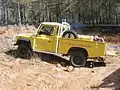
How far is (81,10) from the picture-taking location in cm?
4272

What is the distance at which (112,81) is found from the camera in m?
13.9

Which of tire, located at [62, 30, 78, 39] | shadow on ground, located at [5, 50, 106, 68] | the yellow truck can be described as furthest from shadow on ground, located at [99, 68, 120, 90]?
tire, located at [62, 30, 78, 39]

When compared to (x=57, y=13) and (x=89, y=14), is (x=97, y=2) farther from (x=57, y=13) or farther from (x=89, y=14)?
(x=57, y=13)

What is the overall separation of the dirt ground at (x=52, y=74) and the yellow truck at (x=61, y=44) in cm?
48

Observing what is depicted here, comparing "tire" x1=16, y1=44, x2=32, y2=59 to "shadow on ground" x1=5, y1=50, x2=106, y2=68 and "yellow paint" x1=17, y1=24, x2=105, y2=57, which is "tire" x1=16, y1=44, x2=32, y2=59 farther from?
"yellow paint" x1=17, y1=24, x2=105, y2=57

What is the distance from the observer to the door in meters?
17.8

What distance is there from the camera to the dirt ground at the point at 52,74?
1294 cm

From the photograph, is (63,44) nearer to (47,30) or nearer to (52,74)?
(47,30)

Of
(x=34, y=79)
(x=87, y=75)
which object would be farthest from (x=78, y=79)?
(x=34, y=79)

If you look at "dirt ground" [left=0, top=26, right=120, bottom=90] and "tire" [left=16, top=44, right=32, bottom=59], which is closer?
"dirt ground" [left=0, top=26, right=120, bottom=90]

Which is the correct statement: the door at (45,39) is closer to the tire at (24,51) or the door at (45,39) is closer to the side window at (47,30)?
the side window at (47,30)

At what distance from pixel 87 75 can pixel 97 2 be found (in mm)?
25380

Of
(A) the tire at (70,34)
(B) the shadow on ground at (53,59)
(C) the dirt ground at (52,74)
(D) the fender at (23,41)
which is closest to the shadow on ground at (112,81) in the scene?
(C) the dirt ground at (52,74)

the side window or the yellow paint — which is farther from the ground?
the side window
